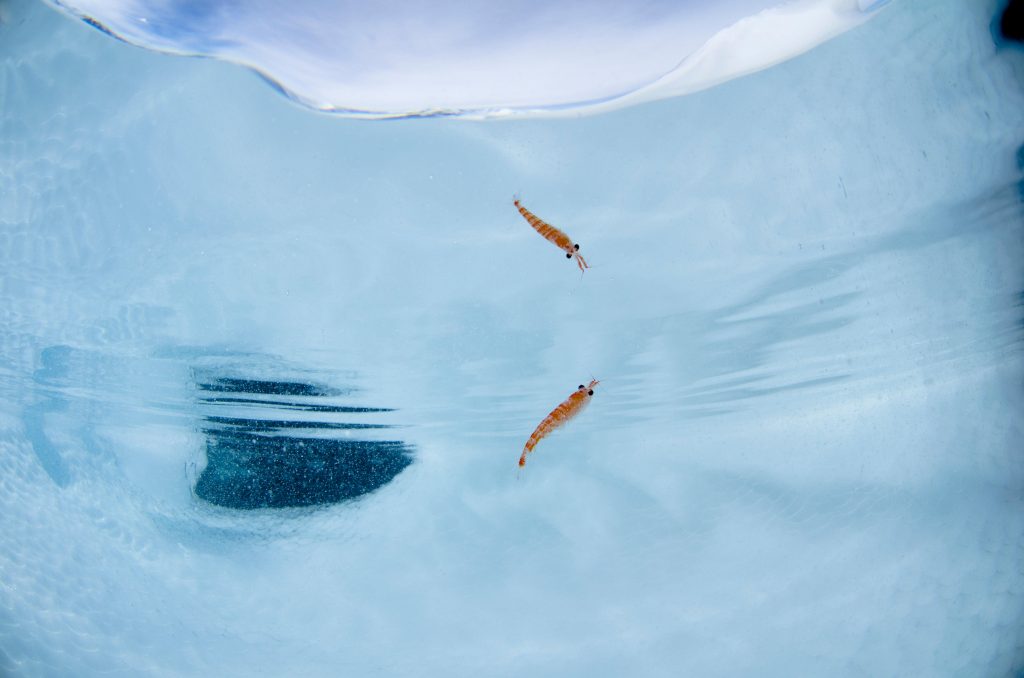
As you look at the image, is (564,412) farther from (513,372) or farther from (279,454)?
(279,454)

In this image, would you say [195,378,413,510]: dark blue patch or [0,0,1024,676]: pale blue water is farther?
[195,378,413,510]: dark blue patch

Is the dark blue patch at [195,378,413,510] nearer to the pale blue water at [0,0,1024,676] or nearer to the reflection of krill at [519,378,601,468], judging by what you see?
the pale blue water at [0,0,1024,676]

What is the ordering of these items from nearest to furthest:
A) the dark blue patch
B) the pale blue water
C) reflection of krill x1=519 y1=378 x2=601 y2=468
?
1. the pale blue water
2. reflection of krill x1=519 y1=378 x2=601 y2=468
3. the dark blue patch

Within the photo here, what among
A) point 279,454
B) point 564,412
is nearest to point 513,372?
point 564,412

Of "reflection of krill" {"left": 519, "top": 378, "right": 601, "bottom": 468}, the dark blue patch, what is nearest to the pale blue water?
the dark blue patch

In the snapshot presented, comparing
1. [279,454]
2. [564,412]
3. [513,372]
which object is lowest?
[564,412]

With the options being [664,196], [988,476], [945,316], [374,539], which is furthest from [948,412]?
[374,539]

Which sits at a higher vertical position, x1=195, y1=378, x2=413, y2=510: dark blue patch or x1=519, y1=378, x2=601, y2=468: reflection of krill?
x1=195, y1=378, x2=413, y2=510: dark blue patch

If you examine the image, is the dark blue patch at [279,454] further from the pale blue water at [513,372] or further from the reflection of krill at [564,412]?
the reflection of krill at [564,412]

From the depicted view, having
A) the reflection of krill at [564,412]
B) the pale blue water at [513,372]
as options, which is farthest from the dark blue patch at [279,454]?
the reflection of krill at [564,412]
